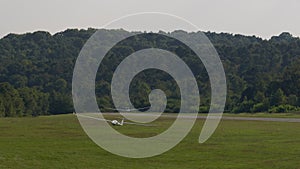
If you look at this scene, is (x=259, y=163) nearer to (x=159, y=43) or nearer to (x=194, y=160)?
(x=194, y=160)

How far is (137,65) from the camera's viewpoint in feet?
464

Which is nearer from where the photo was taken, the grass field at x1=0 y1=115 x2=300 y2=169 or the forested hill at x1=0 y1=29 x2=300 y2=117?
the grass field at x1=0 y1=115 x2=300 y2=169

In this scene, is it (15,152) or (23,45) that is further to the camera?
(23,45)

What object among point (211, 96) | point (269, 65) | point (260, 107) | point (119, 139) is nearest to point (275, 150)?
point (119, 139)

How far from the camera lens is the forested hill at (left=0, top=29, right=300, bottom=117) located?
295ft

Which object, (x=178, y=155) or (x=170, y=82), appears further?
(x=170, y=82)

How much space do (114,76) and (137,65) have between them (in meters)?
10.2

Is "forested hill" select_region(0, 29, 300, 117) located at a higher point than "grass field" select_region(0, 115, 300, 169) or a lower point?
higher

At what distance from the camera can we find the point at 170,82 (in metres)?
122

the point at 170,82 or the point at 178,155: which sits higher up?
the point at 170,82

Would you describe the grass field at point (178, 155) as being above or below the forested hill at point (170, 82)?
below

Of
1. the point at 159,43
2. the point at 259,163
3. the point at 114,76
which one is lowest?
the point at 259,163

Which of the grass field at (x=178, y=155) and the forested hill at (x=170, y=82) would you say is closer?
the grass field at (x=178, y=155)

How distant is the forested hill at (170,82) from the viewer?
90000 millimetres
